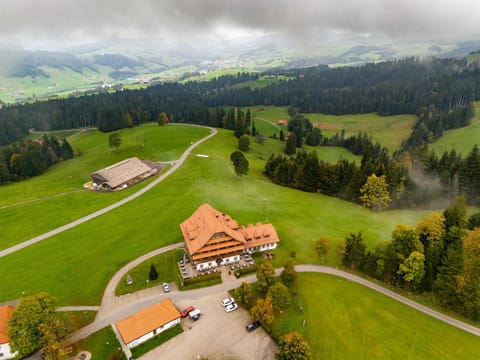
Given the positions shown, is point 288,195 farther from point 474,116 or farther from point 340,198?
point 474,116

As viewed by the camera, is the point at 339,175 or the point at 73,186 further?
the point at 73,186

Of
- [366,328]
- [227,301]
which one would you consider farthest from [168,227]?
[366,328]

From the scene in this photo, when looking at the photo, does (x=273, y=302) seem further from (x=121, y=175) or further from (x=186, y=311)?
(x=121, y=175)

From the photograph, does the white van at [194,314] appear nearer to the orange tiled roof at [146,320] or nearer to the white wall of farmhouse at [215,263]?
the orange tiled roof at [146,320]

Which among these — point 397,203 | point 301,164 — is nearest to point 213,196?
point 301,164

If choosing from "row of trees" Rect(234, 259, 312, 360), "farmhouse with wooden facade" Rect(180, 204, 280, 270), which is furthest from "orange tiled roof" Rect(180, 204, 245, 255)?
"row of trees" Rect(234, 259, 312, 360)
